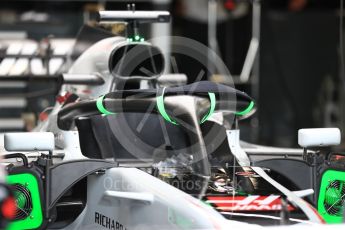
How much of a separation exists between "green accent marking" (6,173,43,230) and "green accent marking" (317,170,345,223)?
1.48 m

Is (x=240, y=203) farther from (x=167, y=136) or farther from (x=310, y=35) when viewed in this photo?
(x=310, y=35)

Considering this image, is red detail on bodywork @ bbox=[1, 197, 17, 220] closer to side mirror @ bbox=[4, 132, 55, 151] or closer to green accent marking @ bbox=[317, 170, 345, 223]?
side mirror @ bbox=[4, 132, 55, 151]

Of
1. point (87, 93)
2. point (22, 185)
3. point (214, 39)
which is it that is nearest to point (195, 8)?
point (214, 39)

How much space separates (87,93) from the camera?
5234mm

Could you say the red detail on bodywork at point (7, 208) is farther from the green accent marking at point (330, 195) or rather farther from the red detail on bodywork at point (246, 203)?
the green accent marking at point (330, 195)

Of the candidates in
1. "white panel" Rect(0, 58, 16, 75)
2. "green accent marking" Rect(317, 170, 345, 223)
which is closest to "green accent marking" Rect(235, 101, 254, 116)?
"green accent marking" Rect(317, 170, 345, 223)

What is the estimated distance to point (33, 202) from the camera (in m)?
3.96

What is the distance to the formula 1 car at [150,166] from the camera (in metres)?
3.63

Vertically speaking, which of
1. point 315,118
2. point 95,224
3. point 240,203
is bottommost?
point 315,118

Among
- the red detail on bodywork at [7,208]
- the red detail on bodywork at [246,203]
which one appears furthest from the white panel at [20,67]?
the red detail on bodywork at [7,208]

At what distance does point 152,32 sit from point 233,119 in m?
4.62

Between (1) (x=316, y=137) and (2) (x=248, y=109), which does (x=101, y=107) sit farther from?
(1) (x=316, y=137)

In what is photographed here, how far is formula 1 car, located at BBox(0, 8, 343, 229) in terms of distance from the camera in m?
3.63

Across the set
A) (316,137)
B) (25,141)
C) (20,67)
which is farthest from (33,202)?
(20,67)
